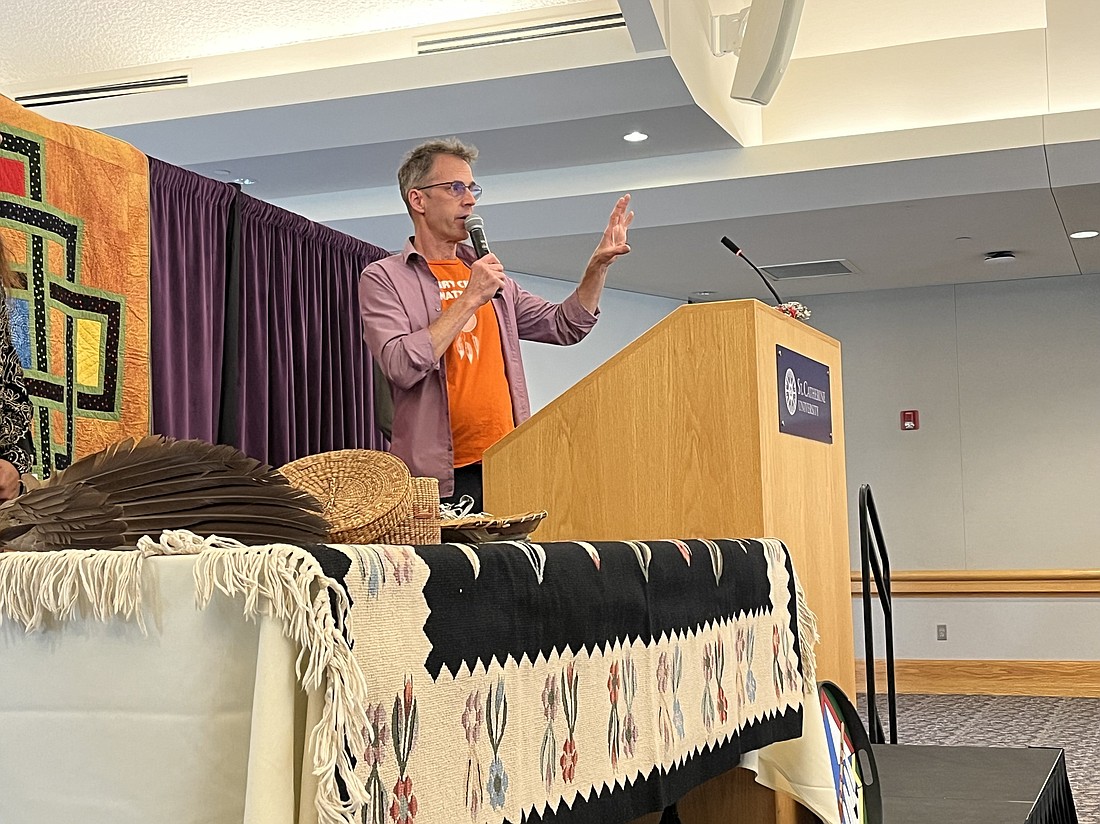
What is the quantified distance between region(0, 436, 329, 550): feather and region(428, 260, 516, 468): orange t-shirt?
1.34 meters

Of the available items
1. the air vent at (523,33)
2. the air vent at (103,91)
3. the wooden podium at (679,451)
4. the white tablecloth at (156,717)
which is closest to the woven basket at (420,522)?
the white tablecloth at (156,717)

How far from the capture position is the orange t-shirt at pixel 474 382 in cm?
250

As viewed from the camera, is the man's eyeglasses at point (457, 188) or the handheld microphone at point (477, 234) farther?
the man's eyeglasses at point (457, 188)

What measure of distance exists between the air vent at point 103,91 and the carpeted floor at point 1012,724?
161 inches

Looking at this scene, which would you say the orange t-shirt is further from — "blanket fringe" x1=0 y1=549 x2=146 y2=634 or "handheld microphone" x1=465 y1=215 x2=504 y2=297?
"blanket fringe" x1=0 y1=549 x2=146 y2=634

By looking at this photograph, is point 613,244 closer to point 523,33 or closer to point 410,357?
point 410,357

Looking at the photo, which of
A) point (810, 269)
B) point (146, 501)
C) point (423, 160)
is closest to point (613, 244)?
point (423, 160)

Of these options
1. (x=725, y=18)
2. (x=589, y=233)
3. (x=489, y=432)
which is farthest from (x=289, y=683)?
(x=589, y=233)

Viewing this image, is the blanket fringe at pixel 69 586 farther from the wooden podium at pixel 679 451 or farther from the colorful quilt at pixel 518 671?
the wooden podium at pixel 679 451

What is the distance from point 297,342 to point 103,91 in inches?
76.2

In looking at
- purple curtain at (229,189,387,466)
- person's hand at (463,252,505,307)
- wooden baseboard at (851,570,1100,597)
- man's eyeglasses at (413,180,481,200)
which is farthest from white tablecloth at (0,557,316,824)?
wooden baseboard at (851,570,1100,597)

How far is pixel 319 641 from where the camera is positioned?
2.99ft

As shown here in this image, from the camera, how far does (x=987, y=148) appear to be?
546cm

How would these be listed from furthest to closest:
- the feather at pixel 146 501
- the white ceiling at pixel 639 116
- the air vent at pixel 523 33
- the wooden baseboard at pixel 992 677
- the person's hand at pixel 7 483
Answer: the wooden baseboard at pixel 992 677
the white ceiling at pixel 639 116
the air vent at pixel 523 33
the person's hand at pixel 7 483
the feather at pixel 146 501
